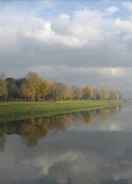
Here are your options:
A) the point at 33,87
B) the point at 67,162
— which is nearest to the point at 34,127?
the point at 67,162

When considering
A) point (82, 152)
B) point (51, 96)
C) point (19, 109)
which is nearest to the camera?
point (82, 152)

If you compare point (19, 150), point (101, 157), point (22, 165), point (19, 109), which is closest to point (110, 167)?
point (101, 157)

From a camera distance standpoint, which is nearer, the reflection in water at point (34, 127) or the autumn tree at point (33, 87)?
the reflection in water at point (34, 127)

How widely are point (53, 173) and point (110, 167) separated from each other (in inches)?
106

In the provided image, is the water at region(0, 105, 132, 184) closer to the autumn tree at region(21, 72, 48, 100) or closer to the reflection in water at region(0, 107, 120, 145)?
the reflection in water at region(0, 107, 120, 145)

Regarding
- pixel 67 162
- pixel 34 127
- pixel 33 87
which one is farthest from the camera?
pixel 33 87

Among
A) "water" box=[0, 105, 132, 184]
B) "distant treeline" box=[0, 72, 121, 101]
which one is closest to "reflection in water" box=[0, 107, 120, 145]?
"water" box=[0, 105, 132, 184]

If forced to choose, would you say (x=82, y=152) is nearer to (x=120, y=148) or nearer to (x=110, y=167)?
(x=120, y=148)

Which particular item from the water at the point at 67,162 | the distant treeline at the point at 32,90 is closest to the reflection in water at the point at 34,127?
the water at the point at 67,162

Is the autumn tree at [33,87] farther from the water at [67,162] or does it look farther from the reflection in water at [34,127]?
the water at [67,162]

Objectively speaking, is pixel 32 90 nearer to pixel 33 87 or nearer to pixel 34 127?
pixel 33 87

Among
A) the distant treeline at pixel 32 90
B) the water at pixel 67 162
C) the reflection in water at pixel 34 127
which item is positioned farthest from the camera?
the distant treeline at pixel 32 90

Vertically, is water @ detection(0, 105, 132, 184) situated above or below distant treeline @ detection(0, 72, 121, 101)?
below

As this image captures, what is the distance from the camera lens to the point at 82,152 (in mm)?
17844
